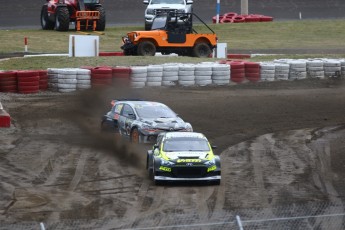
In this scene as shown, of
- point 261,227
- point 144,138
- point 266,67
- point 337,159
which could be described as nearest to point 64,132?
point 144,138

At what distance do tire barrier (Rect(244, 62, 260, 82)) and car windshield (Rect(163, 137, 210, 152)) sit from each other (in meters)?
13.6

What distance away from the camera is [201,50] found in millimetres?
37656

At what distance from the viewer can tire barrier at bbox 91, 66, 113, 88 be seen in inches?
1212

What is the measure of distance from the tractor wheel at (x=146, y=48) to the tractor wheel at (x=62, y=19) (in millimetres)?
9878

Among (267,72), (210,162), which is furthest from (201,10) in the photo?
(210,162)

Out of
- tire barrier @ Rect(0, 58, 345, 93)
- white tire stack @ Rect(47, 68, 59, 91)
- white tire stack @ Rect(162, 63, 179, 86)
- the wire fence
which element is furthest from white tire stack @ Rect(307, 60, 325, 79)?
the wire fence

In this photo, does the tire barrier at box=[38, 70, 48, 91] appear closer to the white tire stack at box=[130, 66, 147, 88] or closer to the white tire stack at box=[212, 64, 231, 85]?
the white tire stack at box=[130, 66, 147, 88]

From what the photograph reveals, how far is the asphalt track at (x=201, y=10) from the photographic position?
55.2 metres

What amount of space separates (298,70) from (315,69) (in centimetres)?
68

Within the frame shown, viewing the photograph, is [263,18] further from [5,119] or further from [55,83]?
[5,119]

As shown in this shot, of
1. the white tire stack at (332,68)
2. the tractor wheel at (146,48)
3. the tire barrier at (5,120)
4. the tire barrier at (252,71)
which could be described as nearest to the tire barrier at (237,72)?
the tire barrier at (252,71)

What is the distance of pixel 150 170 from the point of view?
1966 centimetres

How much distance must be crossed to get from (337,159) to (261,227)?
29.9 ft

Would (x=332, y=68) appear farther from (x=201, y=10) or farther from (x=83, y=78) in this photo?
(x=201, y=10)
